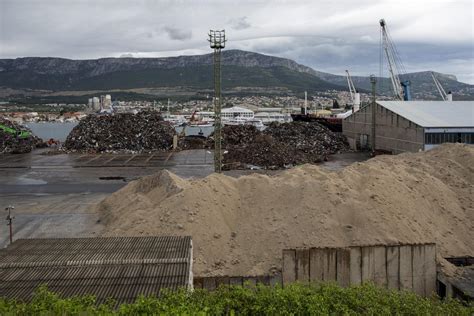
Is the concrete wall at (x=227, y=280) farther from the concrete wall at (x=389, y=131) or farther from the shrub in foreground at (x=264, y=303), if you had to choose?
the concrete wall at (x=389, y=131)

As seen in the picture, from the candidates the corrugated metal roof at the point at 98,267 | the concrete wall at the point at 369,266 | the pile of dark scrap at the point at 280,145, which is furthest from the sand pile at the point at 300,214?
the pile of dark scrap at the point at 280,145

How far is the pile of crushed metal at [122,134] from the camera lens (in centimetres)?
4844

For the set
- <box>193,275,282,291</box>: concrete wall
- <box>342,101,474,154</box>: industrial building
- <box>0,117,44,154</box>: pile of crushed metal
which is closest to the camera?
<box>193,275,282,291</box>: concrete wall

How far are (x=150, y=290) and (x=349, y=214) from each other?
7906 mm

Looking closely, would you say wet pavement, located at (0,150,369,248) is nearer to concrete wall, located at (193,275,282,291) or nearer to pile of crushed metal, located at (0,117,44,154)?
pile of crushed metal, located at (0,117,44,154)

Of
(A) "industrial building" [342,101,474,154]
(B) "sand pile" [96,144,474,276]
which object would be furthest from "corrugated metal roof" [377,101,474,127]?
(B) "sand pile" [96,144,474,276]

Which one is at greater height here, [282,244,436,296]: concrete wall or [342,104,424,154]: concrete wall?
[342,104,424,154]: concrete wall

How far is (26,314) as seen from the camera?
7.23 m

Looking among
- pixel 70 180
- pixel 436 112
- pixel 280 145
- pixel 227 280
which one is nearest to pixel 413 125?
pixel 436 112

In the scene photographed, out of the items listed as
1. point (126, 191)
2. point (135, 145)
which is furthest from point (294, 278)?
point (135, 145)

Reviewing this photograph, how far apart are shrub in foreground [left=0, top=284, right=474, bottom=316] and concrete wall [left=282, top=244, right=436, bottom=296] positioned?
340 centimetres

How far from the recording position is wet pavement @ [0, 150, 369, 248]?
2016cm

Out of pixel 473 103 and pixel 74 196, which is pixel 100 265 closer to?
pixel 74 196

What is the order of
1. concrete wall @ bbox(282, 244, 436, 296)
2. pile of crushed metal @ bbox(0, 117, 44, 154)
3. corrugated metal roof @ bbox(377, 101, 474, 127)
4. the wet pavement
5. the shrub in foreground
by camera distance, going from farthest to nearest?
pile of crushed metal @ bbox(0, 117, 44, 154) → corrugated metal roof @ bbox(377, 101, 474, 127) → the wet pavement → concrete wall @ bbox(282, 244, 436, 296) → the shrub in foreground
